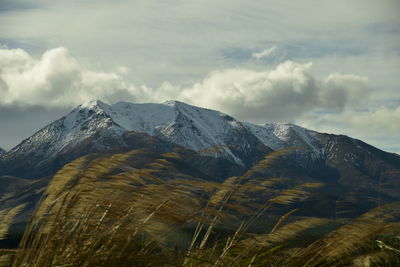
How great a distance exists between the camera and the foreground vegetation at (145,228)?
3.35 metres

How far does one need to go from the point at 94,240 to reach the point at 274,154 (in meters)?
1.88

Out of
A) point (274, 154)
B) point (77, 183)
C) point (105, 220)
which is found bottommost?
point (105, 220)

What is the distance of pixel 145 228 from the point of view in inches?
149

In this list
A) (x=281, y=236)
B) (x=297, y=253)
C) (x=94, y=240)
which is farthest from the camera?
(x=281, y=236)

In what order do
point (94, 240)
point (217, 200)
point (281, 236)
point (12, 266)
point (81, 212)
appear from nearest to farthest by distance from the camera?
1. point (12, 266)
2. point (94, 240)
3. point (81, 212)
4. point (281, 236)
5. point (217, 200)

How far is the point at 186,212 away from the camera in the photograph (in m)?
3.80

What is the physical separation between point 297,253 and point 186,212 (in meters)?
0.90

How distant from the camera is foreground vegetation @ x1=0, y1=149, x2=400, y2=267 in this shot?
335 cm

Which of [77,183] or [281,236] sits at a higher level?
[77,183]

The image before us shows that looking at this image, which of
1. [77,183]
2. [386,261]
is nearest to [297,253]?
[386,261]

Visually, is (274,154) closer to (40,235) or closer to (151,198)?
(151,198)

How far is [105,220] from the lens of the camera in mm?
3908

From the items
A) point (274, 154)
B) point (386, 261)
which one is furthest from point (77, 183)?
point (386, 261)

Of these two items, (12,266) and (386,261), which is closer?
(12,266)
